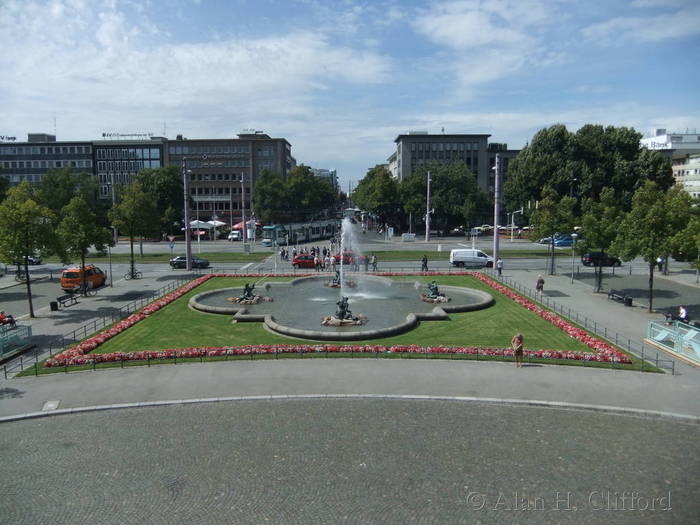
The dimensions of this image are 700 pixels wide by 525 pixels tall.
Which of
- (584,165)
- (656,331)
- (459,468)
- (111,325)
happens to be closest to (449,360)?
(459,468)

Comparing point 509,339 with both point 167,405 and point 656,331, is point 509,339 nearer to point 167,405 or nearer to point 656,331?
point 656,331

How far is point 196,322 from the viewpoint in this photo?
28.1 m

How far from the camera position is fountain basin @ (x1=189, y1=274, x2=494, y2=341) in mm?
25172

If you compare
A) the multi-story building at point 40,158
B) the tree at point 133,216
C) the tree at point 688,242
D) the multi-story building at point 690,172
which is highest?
the multi-story building at point 40,158

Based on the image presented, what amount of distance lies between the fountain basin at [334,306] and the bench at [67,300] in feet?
27.3

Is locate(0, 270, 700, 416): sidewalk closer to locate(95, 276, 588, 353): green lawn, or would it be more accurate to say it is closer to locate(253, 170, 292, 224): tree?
locate(95, 276, 588, 353): green lawn

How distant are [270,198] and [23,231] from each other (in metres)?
63.1

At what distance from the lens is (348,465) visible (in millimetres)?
12836

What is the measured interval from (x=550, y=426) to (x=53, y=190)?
289ft

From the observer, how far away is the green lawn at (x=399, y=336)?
77.9ft

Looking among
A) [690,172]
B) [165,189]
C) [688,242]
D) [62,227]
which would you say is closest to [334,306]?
[688,242]

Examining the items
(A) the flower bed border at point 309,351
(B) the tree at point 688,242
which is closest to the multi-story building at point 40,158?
(A) the flower bed border at point 309,351

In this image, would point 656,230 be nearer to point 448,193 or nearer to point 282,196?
point 448,193

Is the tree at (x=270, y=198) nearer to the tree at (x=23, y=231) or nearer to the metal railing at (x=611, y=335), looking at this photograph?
the metal railing at (x=611, y=335)
